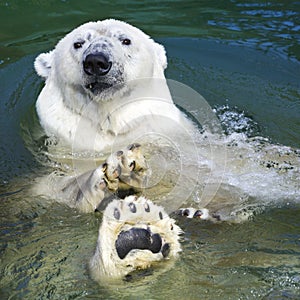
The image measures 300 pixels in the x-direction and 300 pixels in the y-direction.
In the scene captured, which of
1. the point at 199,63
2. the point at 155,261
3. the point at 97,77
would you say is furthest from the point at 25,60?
the point at 155,261

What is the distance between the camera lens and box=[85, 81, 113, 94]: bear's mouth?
13.0 ft

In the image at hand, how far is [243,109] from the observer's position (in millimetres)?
5379

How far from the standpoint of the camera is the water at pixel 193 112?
281 centimetres

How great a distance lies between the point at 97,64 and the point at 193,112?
164 centimetres

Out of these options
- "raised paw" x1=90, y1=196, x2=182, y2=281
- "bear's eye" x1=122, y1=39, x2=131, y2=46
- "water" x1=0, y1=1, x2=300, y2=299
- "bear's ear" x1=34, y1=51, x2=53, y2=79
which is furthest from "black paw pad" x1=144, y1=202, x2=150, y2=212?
"bear's ear" x1=34, y1=51, x2=53, y2=79

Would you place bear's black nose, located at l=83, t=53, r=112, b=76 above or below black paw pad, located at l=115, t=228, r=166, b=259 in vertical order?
above

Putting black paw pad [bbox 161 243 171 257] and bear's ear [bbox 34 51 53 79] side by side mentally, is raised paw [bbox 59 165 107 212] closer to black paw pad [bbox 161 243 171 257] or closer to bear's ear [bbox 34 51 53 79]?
black paw pad [bbox 161 243 171 257]

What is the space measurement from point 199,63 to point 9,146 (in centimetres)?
243

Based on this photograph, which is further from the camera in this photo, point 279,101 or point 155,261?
point 279,101

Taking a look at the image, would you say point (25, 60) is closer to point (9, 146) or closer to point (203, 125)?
point (9, 146)

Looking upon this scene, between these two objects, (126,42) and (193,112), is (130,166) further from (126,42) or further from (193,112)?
(193,112)

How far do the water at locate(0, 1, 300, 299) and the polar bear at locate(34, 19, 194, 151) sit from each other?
0.40 meters

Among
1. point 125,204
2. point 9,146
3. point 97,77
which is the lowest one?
point 9,146

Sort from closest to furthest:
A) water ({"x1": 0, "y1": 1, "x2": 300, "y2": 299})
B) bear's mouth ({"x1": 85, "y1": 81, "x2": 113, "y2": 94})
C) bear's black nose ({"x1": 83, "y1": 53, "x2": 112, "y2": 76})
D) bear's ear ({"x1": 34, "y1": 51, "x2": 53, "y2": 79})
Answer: water ({"x1": 0, "y1": 1, "x2": 300, "y2": 299}) → bear's black nose ({"x1": 83, "y1": 53, "x2": 112, "y2": 76}) → bear's mouth ({"x1": 85, "y1": 81, "x2": 113, "y2": 94}) → bear's ear ({"x1": 34, "y1": 51, "x2": 53, "y2": 79})
